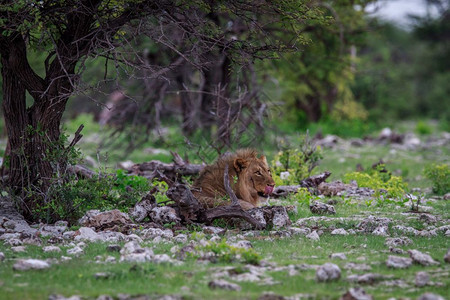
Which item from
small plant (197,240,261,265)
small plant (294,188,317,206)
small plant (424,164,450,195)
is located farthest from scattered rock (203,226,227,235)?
small plant (424,164,450,195)

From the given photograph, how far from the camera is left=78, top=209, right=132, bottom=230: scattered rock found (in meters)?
9.52

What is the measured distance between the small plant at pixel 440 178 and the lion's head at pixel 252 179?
5.79 meters

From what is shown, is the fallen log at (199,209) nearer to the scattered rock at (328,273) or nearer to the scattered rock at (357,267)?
the scattered rock at (357,267)

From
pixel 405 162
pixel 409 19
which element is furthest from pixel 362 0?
pixel 409 19

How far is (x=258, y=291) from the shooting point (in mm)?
6246

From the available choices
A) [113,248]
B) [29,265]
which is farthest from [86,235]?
[29,265]

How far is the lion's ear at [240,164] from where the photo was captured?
1051 cm

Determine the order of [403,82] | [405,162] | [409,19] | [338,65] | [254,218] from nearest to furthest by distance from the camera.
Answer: [254,218] < [405,162] < [338,65] < [409,19] < [403,82]

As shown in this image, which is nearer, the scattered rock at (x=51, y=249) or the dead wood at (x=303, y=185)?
the scattered rock at (x=51, y=249)

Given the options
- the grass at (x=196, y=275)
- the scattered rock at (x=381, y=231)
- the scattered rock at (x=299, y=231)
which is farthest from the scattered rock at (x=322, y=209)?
the grass at (x=196, y=275)

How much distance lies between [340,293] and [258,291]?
0.75 metres

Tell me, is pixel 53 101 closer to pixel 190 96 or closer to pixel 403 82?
pixel 190 96

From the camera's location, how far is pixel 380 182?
14109 millimetres

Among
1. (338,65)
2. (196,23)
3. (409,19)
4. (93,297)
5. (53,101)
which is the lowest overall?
(93,297)
